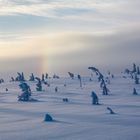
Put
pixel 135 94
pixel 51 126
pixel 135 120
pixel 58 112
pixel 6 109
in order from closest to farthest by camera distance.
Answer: pixel 51 126
pixel 135 120
pixel 58 112
pixel 6 109
pixel 135 94

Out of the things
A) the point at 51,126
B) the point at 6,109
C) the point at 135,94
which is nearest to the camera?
the point at 51,126

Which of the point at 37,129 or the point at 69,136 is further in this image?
the point at 37,129

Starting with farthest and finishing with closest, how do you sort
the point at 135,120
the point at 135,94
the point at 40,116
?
the point at 135,94 < the point at 40,116 < the point at 135,120

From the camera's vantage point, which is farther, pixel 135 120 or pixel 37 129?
pixel 135 120

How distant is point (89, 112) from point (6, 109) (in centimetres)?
372

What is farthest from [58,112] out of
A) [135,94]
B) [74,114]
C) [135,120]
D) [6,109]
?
[135,94]

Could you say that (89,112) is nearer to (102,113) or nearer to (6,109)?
(102,113)

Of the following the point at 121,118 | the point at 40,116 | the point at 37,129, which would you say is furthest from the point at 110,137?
the point at 40,116

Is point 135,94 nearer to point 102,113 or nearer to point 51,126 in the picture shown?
point 102,113

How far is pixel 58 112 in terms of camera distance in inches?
642

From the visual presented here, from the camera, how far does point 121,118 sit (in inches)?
546

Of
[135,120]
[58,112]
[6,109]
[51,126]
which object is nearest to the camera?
[51,126]

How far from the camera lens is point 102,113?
15.4 metres

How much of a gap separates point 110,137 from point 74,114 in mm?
5126
